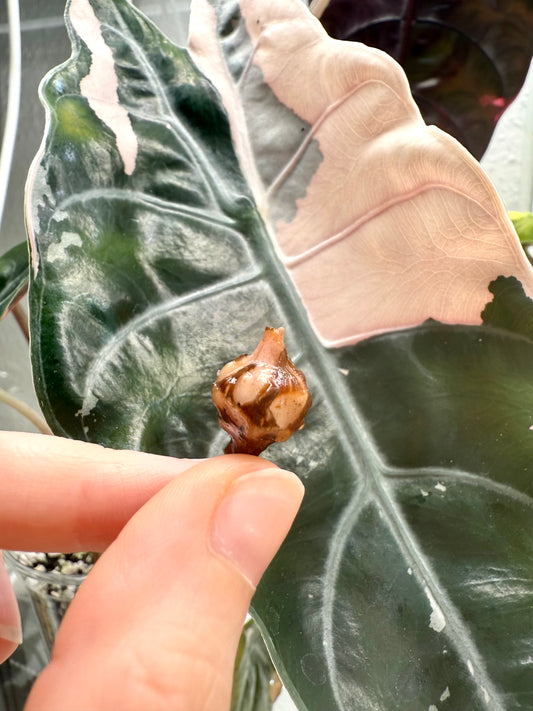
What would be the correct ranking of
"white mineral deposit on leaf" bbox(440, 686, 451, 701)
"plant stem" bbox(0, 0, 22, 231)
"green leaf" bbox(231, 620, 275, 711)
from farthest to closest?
"green leaf" bbox(231, 620, 275, 711) < "plant stem" bbox(0, 0, 22, 231) < "white mineral deposit on leaf" bbox(440, 686, 451, 701)

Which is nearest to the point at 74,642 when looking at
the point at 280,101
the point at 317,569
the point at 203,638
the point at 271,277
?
the point at 203,638

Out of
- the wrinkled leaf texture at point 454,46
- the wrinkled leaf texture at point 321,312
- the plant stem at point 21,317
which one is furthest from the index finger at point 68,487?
the wrinkled leaf texture at point 454,46

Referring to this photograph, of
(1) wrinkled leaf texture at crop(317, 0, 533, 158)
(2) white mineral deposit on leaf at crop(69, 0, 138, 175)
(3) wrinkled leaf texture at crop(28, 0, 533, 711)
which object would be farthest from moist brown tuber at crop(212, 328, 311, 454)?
(1) wrinkled leaf texture at crop(317, 0, 533, 158)

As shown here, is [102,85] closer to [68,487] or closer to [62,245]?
[62,245]

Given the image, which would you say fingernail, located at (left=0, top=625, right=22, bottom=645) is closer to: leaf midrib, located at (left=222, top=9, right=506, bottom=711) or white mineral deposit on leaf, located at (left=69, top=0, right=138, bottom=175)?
leaf midrib, located at (left=222, top=9, right=506, bottom=711)

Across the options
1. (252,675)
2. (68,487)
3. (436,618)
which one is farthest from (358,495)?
(252,675)

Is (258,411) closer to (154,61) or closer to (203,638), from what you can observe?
(203,638)

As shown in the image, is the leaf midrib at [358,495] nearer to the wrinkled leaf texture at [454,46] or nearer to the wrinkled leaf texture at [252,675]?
the wrinkled leaf texture at [252,675]
